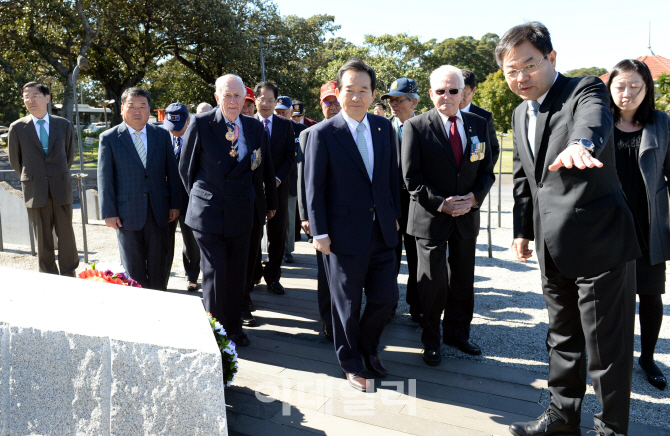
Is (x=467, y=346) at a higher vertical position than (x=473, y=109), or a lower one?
lower

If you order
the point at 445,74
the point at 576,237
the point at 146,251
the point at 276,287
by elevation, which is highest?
the point at 445,74

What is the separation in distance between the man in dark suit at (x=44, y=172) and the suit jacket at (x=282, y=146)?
231cm

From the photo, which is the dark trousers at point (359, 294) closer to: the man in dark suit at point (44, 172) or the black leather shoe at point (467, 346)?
the black leather shoe at point (467, 346)

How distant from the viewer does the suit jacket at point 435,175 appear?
3.91 m

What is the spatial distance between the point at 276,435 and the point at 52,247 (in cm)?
429

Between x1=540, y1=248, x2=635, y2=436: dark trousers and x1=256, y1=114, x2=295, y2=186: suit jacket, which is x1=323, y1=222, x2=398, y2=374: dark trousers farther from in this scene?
x1=256, y1=114, x2=295, y2=186: suit jacket

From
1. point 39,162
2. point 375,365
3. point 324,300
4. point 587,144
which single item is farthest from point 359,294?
point 39,162

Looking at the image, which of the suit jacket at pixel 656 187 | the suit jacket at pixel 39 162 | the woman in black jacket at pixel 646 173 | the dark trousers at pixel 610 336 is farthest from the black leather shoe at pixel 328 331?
the suit jacket at pixel 39 162

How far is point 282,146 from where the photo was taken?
5.93m

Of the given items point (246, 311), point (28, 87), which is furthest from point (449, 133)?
point (28, 87)

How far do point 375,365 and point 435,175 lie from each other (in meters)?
1.44

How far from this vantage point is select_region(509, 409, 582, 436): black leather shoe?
2885 millimetres

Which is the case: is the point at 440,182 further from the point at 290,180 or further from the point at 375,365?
the point at 290,180

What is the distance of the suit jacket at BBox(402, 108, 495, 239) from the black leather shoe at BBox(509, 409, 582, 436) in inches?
56.3
